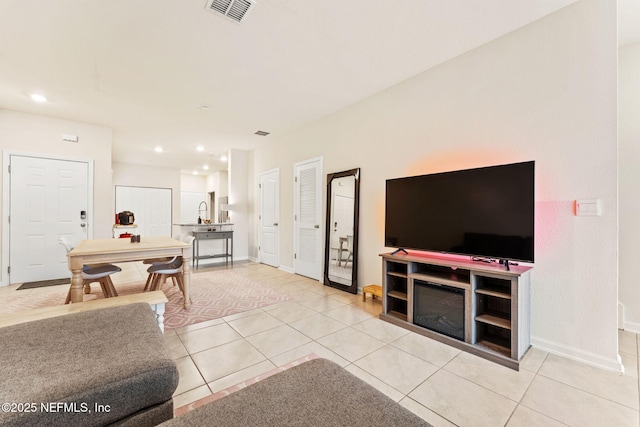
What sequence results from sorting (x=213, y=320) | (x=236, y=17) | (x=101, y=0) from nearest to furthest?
1. (x=101, y=0)
2. (x=236, y=17)
3. (x=213, y=320)

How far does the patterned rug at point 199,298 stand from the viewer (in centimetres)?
301

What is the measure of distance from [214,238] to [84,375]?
528 cm

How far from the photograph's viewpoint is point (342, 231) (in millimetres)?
4027

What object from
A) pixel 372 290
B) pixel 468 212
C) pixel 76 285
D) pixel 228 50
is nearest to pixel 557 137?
pixel 468 212

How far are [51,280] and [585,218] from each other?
7043mm

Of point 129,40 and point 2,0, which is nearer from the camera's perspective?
point 2,0

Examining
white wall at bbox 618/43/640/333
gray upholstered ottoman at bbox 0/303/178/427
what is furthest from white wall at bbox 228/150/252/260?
white wall at bbox 618/43/640/333

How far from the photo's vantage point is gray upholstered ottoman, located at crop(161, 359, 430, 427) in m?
0.76

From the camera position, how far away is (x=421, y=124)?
3090mm

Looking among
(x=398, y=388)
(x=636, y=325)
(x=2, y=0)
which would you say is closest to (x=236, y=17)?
(x=2, y=0)

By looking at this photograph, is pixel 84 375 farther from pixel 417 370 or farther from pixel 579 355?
pixel 579 355

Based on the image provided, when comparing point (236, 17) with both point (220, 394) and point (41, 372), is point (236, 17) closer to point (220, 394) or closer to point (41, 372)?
point (41, 372)

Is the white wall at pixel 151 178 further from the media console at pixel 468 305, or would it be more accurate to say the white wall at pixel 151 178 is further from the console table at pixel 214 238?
the media console at pixel 468 305

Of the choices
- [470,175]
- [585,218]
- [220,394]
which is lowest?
[220,394]
